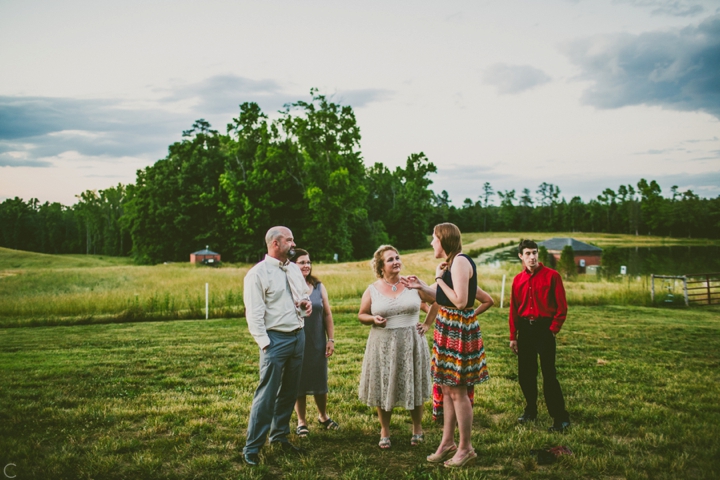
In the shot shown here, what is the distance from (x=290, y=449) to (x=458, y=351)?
191 cm

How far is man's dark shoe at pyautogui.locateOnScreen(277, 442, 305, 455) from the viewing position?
4.48 meters

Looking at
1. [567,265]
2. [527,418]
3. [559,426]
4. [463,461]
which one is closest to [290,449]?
[463,461]

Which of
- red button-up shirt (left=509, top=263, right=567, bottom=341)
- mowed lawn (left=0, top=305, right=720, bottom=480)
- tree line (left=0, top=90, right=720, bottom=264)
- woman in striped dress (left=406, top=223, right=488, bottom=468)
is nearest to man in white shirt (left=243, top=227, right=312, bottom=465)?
mowed lawn (left=0, top=305, right=720, bottom=480)

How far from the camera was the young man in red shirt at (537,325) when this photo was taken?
513cm

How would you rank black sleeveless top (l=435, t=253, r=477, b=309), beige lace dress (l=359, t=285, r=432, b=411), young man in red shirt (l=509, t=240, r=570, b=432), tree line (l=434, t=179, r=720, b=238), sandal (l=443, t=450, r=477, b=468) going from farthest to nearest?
tree line (l=434, t=179, r=720, b=238) < young man in red shirt (l=509, t=240, r=570, b=432) < beige lace dress (l=359, t=285, r=432, b=411) < black sleeveless top (l=435, t=253, r=477, b=309) < sandal (l=443, t=450, r=477, b=468)

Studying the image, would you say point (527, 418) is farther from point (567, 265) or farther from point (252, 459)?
point (567, 265)

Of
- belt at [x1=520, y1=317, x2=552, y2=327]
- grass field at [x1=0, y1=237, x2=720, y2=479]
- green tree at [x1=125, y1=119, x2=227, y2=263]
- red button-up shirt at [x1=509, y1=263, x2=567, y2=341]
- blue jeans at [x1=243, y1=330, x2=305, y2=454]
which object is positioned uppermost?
green tree at [x1=125, y1=119, x2=227, y2=263]

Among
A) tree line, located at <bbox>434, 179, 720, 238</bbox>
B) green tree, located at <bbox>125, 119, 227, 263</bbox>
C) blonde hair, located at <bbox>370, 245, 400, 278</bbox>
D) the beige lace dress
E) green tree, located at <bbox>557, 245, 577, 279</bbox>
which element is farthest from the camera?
tree line, located at <bbox>434, 179, 720, 238</bbox>

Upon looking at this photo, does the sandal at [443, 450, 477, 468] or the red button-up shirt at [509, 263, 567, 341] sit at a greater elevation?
the red button-up shirt at [509, 263, 567, 341]

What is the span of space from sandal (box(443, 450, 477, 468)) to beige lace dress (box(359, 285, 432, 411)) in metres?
0.58

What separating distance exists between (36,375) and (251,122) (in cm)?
4970

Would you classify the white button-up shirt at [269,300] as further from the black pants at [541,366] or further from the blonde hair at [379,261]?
the black pants at [541,366]

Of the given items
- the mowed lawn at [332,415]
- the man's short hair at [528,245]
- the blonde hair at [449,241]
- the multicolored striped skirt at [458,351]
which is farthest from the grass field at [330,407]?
the man's short hair at [528,245]

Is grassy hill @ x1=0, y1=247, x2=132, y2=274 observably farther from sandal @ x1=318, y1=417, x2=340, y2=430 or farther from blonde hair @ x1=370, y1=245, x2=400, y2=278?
blonde hair @ x1=370, y1=245, x2=400, y2=278
